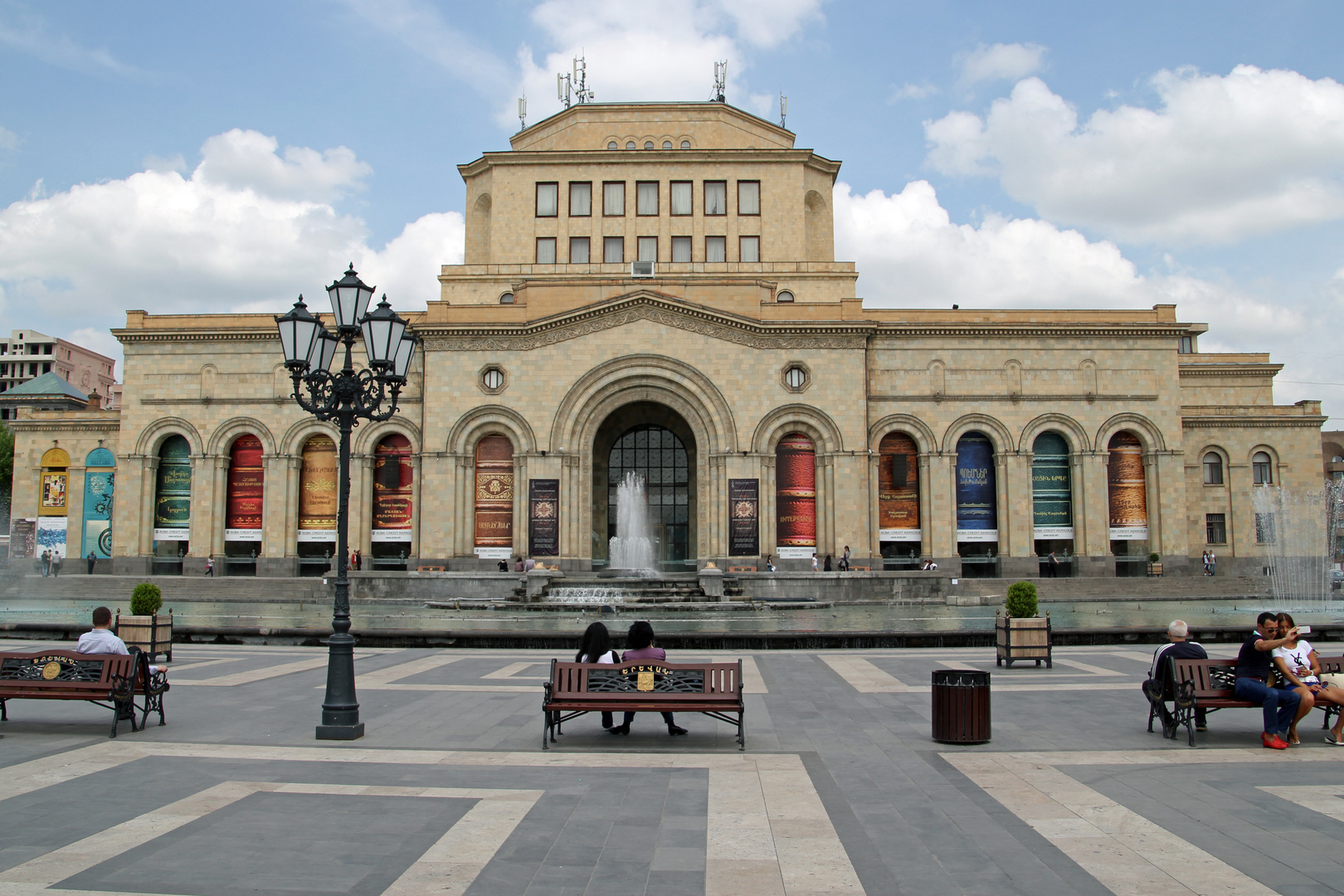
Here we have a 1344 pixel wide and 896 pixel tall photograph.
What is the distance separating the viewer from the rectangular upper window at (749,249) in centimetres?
4441

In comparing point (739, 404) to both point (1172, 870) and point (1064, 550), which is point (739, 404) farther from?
point (1172, 870)

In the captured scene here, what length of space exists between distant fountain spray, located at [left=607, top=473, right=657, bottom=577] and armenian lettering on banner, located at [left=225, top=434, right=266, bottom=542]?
15.1 m

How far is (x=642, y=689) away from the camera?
9508 millimetres

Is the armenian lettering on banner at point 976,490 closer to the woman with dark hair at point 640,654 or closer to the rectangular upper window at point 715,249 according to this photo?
Result: the rectangular upper window at point 715,249

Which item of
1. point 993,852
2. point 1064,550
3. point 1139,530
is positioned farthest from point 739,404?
point 993,852

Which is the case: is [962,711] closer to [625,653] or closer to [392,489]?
[625,653]

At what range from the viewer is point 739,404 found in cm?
3856

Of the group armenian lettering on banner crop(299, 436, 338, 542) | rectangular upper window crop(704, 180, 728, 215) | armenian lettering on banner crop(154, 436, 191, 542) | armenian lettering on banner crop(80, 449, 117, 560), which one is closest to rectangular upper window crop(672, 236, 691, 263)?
rectangular upper window crop(704, 180, 728, 215)

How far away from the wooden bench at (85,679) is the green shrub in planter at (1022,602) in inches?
491

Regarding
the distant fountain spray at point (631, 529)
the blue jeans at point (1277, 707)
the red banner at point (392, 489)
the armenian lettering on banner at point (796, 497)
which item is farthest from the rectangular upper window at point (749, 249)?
the blue jeans at point (1277, 707)

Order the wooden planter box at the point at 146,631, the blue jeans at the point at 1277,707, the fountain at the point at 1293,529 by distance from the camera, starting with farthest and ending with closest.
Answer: the fountain at the point at 1293,529, the wooden planter box at the point at 146,631, the blue jeans at the point at 1277,707

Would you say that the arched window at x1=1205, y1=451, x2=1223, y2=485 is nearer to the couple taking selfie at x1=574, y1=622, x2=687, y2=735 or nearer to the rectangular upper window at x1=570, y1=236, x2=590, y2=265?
the rectangular upper window at x1=570, y1=236, x2=590, y2=265

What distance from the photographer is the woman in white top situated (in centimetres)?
941

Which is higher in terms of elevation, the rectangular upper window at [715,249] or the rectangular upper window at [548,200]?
the rectangular upper window at [548,200]
